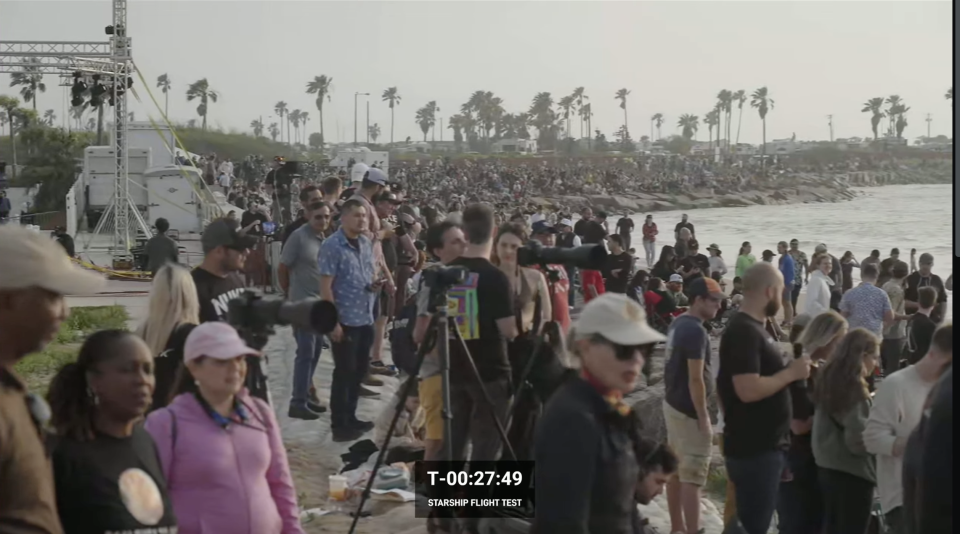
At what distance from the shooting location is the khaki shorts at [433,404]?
14.8ft

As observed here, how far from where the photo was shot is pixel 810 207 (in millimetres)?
81188

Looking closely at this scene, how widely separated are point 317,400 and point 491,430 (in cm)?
202

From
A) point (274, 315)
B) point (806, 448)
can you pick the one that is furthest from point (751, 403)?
point (274, 315)

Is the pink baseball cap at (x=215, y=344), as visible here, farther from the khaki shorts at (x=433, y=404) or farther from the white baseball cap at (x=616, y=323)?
the khaki shorts at (x=433, y=404)

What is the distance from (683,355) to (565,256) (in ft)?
2.62

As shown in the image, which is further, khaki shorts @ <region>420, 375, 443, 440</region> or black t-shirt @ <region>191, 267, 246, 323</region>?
khaki shorts @ <region>420, 375, 443, 440</region>

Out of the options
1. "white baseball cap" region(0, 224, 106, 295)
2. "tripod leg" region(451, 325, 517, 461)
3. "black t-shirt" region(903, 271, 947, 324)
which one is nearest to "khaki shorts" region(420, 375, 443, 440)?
"tripod leg" region(451, 325, 517, 461)

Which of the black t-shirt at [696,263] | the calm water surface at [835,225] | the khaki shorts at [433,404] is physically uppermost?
the black t-shirt at [696,263]

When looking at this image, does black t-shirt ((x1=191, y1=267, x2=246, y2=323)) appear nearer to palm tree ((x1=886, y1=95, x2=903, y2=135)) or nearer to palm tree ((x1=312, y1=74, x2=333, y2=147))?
palm tree ((x1=312, y1=74, x2=333, y2=147))

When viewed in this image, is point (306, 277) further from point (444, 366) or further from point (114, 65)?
point (114, 65)

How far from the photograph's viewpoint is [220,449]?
2.78m

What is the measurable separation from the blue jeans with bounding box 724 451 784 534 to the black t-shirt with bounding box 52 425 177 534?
2.32m

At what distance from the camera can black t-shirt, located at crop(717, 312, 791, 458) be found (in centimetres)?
402

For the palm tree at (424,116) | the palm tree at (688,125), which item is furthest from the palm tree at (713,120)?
the palm tree at (424,116)
